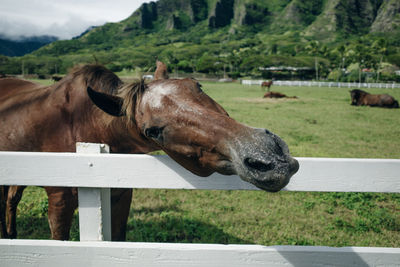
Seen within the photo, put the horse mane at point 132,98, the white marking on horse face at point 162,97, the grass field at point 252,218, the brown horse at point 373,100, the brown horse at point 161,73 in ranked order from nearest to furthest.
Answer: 1. the white marking on horse face at point 162,97
2. the horse mane at point 132,98
3. the brown horse at point 161,73
4. the grass field at point 252,218
5. the brown horse at point 373,100

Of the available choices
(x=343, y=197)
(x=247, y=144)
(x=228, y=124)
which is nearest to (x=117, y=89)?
(x=228, y=124)

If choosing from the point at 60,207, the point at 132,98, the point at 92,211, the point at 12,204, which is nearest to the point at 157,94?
the point at 132,98

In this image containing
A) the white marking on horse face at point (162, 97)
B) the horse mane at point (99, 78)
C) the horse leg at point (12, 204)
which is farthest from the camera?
the horse leg at point (12, 204)

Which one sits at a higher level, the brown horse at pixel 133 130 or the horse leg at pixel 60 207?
the brown horse at pixel 133 130

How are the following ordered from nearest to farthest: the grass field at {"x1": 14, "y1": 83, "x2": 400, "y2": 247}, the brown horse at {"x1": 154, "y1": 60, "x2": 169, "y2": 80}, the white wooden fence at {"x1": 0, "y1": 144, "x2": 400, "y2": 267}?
1. the white wooden fence at {"x1": 0, "y1": 144, "x2": 400, "y2": 267}
2. the brown horse at {"x1": 154, "y1": 60, "x2": 169, "y2": 80}
3. the grass field at {"x1": 14, "y1": 83, "x2": 400, "y2": 247}

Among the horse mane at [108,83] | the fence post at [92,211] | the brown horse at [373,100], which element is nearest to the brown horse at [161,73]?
the horse mane at [108,83]

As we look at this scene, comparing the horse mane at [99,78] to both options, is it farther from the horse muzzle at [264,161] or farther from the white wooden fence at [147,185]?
the horse muzzle at [264,161]

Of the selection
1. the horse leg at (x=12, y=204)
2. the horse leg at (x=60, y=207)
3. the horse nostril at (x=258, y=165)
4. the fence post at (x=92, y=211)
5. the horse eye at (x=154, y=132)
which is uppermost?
the horse eye at (x=154, y=132)

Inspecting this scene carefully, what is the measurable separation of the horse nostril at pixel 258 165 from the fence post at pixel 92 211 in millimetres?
999

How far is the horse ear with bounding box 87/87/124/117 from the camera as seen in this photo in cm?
204

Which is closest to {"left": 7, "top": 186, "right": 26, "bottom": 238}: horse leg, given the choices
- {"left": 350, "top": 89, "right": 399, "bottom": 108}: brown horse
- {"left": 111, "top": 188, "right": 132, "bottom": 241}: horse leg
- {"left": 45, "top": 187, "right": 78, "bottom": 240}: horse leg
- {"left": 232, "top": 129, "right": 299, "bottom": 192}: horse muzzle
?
{"left": 45, "top": 187, "right": 78, "bottom": 240}: horse leg

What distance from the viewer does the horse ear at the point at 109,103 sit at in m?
2.04

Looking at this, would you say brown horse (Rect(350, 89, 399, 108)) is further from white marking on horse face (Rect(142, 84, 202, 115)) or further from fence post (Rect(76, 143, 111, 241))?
fence post (Rect(76, 143, 111, 241))

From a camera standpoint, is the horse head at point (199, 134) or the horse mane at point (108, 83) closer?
the horse head at point (199, 134)
